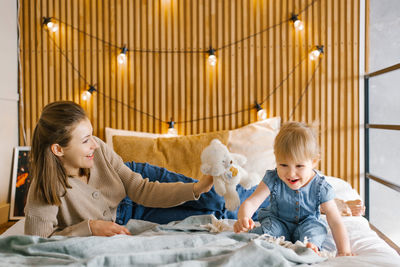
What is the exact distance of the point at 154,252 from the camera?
0.97m

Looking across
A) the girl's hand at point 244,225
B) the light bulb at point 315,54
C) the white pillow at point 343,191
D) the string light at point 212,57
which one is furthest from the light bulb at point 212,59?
the girl's hand at point 244,225

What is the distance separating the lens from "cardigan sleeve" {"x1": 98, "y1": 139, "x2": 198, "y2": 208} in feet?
5.11

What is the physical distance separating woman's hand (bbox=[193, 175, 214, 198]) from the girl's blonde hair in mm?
337

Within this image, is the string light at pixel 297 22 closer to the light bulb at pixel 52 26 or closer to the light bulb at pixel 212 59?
the light bulb at pixel 212 59

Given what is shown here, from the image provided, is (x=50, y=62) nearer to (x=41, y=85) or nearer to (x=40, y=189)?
(x=41, y=85)

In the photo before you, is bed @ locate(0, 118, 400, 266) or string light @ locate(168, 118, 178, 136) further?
string light @ locate(168, 118, 178, 136)

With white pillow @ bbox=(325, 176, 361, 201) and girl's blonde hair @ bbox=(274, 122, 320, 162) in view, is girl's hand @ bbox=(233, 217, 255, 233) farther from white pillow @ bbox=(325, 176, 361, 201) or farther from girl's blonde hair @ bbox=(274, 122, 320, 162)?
white pillow @ bbox=(325, 176, 361, 201)

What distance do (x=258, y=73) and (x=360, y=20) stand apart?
2.94 ft

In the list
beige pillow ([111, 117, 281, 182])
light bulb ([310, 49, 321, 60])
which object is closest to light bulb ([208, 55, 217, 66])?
beige pillow ([111, 117, 281, 182])

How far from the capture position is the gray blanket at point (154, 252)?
930mm

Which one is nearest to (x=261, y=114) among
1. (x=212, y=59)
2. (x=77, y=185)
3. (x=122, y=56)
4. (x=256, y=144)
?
(x=256, y=144)

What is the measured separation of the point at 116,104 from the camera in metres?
2.79

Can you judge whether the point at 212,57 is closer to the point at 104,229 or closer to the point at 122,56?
the point at 122,56

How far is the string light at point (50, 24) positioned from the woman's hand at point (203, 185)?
6.48 ft
